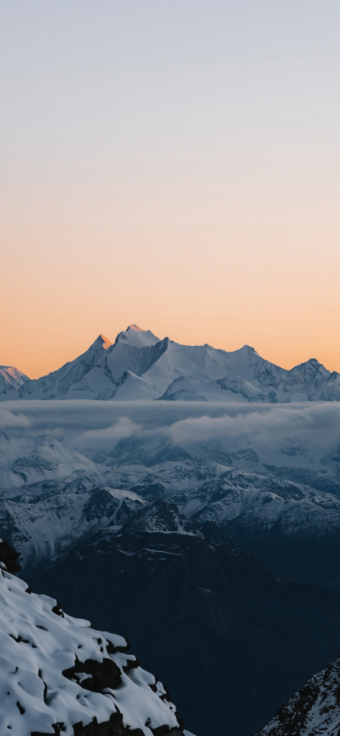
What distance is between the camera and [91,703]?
2224 inches

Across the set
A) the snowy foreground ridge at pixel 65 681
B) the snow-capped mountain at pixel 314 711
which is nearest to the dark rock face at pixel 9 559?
the snowy foreground ridge at pixel 65 681

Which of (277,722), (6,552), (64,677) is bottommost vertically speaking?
(277,722)

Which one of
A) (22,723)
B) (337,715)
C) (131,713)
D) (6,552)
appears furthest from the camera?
(337,715)

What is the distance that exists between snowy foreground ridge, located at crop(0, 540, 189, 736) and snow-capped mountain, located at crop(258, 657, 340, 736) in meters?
58.6

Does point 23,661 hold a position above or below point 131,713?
above

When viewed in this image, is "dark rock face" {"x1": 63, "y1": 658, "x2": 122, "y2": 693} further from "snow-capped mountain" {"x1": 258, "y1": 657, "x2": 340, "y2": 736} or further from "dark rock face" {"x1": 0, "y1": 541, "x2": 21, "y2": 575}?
"snow-capped mountain" {"x1": 258, "y1": 657, "x2": 340, "y2": 736}

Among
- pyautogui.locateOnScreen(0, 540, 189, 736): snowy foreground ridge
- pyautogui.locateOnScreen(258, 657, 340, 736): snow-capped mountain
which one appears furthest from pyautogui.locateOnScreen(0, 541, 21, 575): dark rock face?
pyautogui.locateOnScreen(258, 657, 340, 736): snow-capped mountain

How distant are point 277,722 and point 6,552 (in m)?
74.1

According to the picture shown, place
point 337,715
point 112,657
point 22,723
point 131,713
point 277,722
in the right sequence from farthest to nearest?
point 277,722, point 337,715, point 112,657, point 131,713, point 22,723

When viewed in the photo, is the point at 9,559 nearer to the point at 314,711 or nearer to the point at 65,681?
the point at 65,681

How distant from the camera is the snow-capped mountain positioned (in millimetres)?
121125

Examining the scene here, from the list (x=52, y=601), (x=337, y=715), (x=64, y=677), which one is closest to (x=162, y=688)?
(x=52, y=601)

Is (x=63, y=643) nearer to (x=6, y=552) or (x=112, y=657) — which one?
(x=112, y=657)

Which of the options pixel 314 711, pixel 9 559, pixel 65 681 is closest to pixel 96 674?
pixel 65 681
